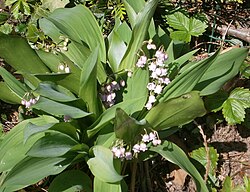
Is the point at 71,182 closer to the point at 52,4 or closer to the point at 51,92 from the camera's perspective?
the point at 51,92

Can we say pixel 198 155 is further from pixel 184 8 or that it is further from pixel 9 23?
pixel 9 23

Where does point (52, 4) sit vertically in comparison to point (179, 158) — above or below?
above

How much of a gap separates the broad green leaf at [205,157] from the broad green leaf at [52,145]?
2.09 feet

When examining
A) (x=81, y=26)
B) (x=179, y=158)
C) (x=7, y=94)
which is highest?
(x=81, y=26)

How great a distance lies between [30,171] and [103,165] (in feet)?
0.80

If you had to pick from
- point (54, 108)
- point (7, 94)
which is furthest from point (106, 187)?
point (7, 94)

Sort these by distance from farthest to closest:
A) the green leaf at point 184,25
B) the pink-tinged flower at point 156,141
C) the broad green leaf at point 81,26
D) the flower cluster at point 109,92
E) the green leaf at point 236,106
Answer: the green leaf at point 184,25 < the green leaf at point 236,106 < the broad green leaf at point 81,26 < the flower cluster at point 109,92 < the pink-tinged flower at point 156,141

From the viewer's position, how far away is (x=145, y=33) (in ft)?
5.98

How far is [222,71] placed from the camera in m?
1.91

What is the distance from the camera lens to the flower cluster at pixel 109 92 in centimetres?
181

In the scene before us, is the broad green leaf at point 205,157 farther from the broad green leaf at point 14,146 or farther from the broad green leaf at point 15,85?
the broad green leaf at point 15,85

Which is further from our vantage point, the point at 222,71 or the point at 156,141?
the point at 222,71

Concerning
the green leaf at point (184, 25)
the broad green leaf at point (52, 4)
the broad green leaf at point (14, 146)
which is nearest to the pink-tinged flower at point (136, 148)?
the broad green leaf at point (14, 146)

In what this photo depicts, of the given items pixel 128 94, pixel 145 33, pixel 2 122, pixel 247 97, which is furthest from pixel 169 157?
pixel 2 122
